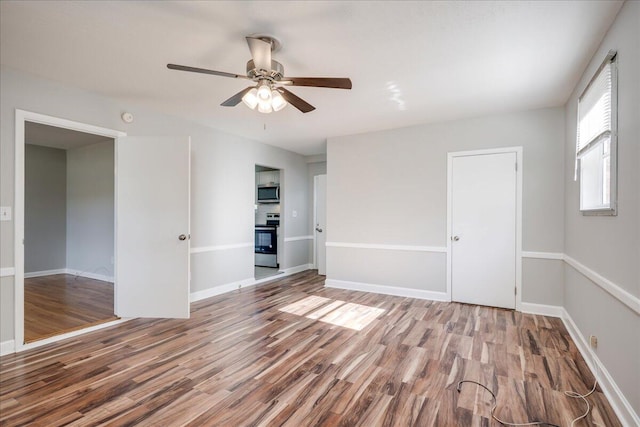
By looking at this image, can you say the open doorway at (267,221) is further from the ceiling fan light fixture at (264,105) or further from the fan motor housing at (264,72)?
the fan motor housing at (264,72)

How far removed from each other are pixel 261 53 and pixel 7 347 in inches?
130

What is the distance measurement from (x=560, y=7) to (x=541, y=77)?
114 cm

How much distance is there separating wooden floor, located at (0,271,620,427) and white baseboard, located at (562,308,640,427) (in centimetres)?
6

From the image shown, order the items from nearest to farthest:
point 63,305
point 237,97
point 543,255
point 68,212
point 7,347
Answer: point 237,97 < point 7,347 < point 543,255 < point 63,305 < point 68,212

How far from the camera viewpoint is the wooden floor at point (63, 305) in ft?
10.7

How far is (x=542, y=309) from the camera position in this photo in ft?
12.3

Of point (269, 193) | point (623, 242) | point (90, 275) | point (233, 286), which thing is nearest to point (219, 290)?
point (233, 286)

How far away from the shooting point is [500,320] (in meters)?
3.57

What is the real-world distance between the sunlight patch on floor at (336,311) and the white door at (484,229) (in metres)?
1.33

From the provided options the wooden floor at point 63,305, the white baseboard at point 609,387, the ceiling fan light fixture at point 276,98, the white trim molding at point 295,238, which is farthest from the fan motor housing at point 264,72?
the white trim molding at point 295,238

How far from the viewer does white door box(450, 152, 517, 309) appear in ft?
12.9

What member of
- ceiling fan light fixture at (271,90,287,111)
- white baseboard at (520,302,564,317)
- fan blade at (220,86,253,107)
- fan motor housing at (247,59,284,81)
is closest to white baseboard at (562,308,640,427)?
white baseboard at (520,302,564,317)

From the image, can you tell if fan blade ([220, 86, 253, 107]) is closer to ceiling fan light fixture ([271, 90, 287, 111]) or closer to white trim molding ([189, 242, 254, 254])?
ceiling fan light fixture ([271, 90, 287, 111])

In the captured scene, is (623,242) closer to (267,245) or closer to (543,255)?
(543,255)
